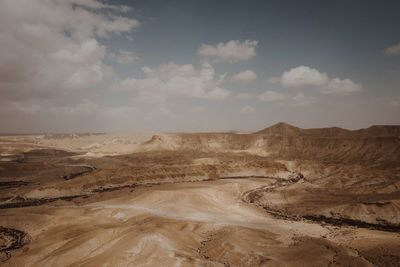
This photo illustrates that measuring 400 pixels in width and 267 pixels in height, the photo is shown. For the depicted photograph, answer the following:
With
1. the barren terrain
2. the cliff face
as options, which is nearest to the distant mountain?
the cliff face

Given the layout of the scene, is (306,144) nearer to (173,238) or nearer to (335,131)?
(335,131)

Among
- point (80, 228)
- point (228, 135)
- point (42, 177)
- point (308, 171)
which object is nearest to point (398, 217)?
point (308, 171)

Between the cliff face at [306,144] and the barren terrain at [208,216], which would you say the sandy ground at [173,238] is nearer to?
the barren terrain at [208,216]

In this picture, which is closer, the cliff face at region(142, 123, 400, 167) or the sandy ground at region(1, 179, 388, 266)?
the sandy ground at region(1, 179, 388, 266)

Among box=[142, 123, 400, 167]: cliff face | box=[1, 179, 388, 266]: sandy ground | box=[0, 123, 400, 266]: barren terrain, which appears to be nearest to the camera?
box=[1, 179, 388, 266]: sandy ground

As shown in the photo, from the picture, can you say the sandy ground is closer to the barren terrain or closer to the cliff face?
the barren terrain

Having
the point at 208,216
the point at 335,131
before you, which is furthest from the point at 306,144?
the point at 208,216

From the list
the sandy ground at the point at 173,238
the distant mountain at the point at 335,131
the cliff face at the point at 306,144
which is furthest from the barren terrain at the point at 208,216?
the distant mountain at the point at 335,131

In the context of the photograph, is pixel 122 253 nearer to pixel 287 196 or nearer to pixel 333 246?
pixel 333 246
